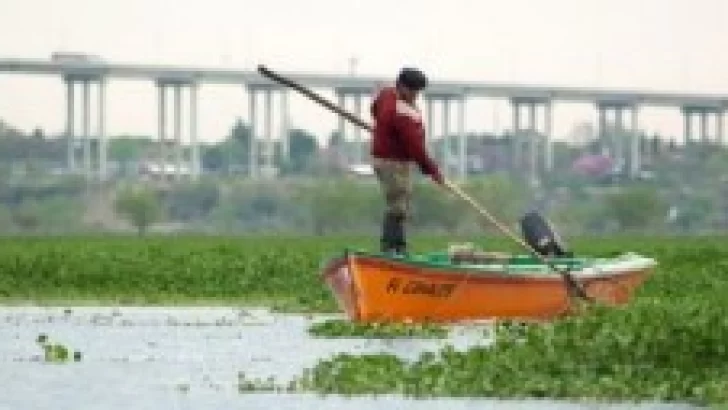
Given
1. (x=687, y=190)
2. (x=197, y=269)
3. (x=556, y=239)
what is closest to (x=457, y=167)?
(x=687, y=190)

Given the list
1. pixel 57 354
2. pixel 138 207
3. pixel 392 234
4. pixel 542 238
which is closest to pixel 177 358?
pixel 57 354

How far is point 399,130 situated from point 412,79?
18.3 inches

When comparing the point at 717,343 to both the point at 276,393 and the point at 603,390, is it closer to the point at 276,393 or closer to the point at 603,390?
the point at 603,390

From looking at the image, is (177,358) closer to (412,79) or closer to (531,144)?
(412,79)

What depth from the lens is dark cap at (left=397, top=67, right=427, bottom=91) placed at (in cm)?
2680

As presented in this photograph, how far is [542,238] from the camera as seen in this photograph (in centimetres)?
2941

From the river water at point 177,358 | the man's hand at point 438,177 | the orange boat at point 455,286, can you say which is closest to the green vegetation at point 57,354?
the river water at point 177,358

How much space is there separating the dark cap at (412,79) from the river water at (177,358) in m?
2.19

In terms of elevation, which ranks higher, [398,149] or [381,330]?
[398,149]

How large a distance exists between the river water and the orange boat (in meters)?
0.35

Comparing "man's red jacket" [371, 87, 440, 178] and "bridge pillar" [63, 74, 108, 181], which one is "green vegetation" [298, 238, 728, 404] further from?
"bridge pillar" [63, 74, 108, 181]

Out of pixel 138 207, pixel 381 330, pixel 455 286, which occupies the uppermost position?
pixel 455 286

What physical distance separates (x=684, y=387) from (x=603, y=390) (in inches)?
20.7

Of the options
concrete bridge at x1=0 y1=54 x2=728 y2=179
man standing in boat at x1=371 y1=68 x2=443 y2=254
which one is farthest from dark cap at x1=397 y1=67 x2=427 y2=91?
concrete bridge at x1=0 y1=54 x2=728 y2=179
